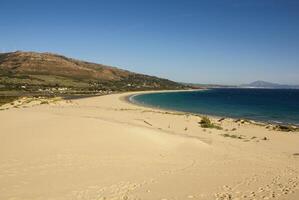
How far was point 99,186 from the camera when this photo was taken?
12.2 meters

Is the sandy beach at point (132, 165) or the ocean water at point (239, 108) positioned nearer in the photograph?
the sandy beach at point (132, 165)

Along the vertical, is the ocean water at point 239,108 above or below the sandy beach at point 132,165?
below

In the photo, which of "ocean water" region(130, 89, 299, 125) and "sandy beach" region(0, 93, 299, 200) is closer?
"sandy beach" region(0, 93, 299, 200)

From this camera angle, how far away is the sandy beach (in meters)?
11.7

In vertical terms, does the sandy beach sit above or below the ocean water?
above

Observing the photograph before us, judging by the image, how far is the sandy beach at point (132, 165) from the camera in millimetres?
11734

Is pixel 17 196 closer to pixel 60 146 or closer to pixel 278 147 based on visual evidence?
pixel 60 146

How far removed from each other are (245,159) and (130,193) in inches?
356

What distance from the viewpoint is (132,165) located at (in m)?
15.8

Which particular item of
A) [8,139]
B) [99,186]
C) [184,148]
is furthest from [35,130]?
[99,186]

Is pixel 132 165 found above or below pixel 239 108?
above

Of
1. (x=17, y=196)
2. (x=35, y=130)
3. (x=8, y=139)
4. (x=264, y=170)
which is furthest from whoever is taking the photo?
(x=35, y=130)

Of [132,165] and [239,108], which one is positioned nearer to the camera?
[132,165]

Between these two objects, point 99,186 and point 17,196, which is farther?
point 99,186
